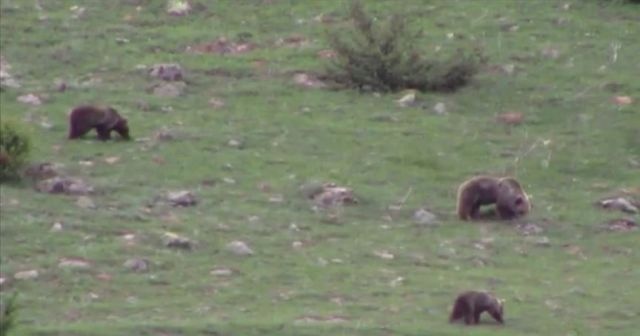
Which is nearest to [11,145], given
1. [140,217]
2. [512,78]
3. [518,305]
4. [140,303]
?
[140,217]

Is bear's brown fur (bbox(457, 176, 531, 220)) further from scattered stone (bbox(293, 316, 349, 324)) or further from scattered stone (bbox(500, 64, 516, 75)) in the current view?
scattered stone (bbox(500, 64, 516, 75))

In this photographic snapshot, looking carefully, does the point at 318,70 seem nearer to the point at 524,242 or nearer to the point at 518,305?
the point at 524,242

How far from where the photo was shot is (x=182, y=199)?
2041 cm

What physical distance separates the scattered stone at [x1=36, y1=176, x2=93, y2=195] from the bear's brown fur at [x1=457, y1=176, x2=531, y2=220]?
3.88 meters

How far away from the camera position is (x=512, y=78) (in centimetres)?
2636

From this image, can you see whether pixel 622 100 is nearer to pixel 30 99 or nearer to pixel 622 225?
pixel 622 225

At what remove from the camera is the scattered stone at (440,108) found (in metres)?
25.1

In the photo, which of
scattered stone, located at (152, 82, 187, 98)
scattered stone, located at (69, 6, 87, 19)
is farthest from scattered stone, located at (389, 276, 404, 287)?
scattered stone, located at (69, 6, 87, 19)

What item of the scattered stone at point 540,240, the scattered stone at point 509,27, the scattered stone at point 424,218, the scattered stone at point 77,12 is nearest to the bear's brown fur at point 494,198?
the scattered stone at point 424,218

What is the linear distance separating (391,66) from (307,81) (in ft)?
3.69

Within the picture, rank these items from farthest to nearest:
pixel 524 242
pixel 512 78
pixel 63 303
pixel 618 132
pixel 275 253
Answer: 1. pixel 512 78
2. pixel 618 132
3. pixel 524 242
4. pixel 275 253
5. pixel 63 303

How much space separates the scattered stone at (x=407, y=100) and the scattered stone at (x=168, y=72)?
289cm

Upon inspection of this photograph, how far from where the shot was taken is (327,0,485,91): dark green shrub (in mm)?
25953

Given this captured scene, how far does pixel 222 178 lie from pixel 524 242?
3674 millimetres
